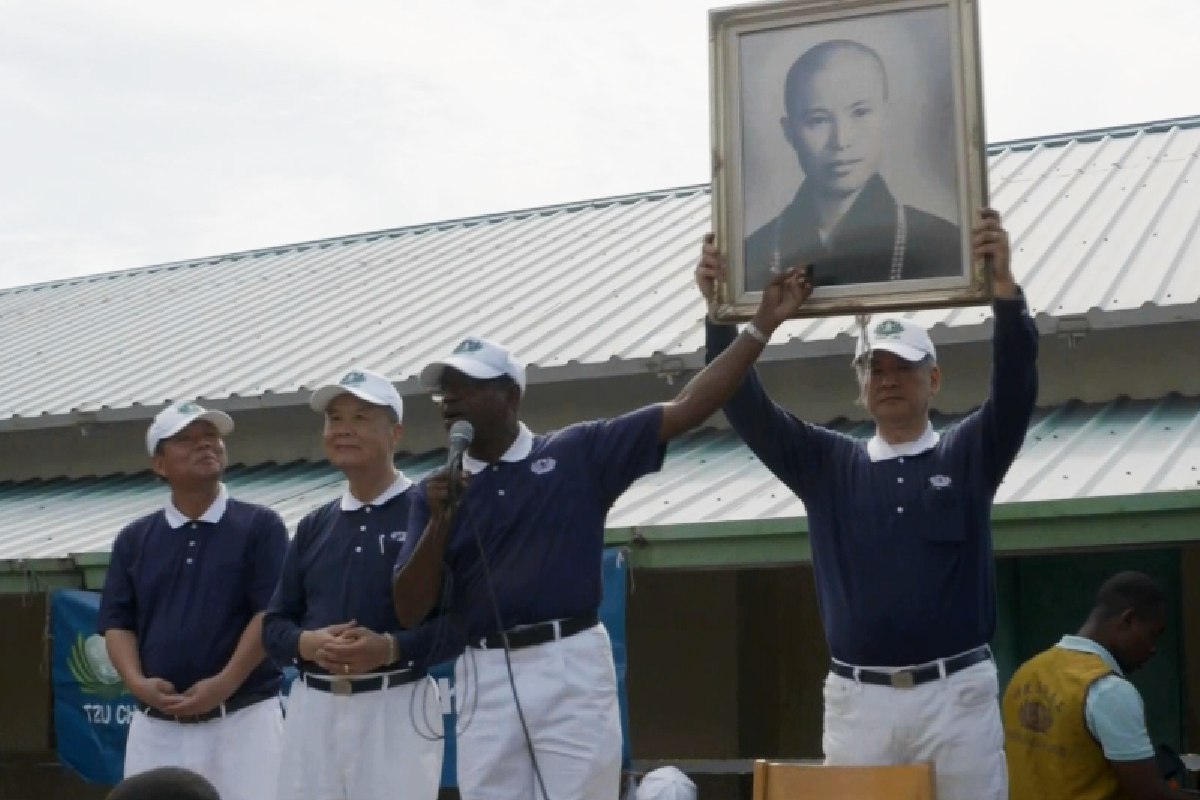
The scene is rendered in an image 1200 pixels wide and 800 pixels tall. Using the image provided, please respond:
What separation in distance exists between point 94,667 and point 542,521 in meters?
5.00

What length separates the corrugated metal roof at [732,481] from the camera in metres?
7.07

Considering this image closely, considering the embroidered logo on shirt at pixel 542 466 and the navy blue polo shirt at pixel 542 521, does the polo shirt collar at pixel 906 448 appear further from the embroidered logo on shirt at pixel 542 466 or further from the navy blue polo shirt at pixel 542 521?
the embroidered logo on shirt at pixel 542 466

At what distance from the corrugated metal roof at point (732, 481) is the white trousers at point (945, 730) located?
202cm

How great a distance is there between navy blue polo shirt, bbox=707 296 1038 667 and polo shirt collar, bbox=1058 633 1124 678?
0.57 m

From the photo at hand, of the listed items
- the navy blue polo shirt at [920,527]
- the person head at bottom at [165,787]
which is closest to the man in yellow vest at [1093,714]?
the navy blue polo shirt at [920,527]

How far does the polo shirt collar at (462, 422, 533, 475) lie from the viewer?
16.2 ft

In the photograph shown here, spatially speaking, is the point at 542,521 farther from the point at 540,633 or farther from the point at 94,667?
the point at 94,667

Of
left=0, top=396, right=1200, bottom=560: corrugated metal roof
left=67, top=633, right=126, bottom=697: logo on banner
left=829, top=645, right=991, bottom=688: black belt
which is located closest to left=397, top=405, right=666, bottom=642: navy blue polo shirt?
left=829, top=645, right=991, bottom=688: black belt

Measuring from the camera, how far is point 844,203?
4988 mm

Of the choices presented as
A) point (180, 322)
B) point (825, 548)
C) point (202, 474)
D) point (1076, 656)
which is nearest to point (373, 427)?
point (202, 474)

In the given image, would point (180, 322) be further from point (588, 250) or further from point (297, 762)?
point (297, 762)

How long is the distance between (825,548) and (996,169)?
23.1ft

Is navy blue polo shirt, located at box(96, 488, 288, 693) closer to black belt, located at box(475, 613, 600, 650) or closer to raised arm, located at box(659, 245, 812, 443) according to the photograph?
black belt, located at box(475, 613, 600, 650)

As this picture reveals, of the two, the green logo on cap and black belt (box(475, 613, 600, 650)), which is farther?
the green logo on cap
